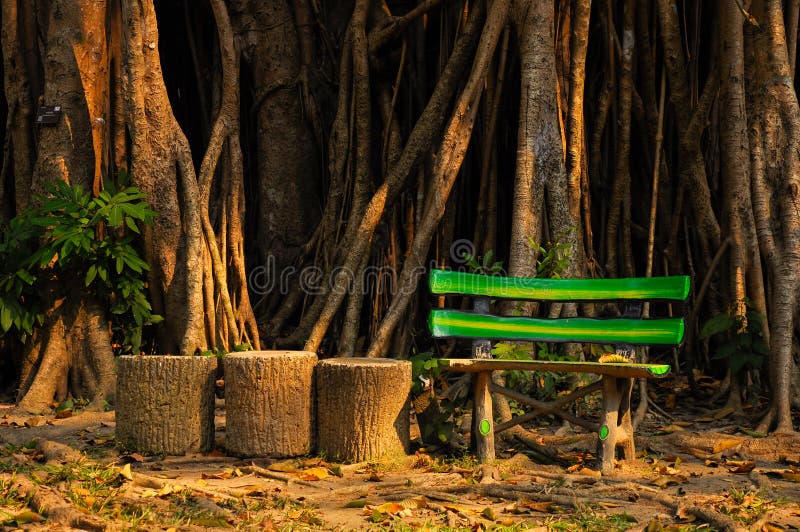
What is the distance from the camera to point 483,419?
13.8 feet

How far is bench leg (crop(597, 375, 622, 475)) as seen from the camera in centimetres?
404

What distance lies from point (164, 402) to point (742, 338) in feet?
10.5

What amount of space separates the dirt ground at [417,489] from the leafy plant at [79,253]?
3.50 ft

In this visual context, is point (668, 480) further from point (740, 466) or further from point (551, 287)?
point (551, 287)

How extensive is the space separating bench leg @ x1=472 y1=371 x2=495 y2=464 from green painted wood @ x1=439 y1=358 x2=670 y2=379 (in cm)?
6

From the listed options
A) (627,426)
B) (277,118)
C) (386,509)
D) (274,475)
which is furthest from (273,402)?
(277,118)

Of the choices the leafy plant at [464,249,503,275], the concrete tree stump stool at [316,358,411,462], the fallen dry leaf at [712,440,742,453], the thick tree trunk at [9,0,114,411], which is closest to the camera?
the concrete tree stump stool at [316,358,411,462]

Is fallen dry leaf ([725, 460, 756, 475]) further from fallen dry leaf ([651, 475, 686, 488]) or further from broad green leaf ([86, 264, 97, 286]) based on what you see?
broad green leaf ([86, 264, 97, 286])

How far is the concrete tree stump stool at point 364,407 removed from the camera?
4.14 meters

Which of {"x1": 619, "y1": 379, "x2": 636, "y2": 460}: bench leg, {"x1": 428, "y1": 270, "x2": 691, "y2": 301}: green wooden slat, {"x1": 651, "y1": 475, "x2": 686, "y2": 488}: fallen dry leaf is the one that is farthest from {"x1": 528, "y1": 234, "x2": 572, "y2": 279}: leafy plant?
{"x1": 651, "y1": 475, "x2": 686, "y2": 488}: fallen dry leaf

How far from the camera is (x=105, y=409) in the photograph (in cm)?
550

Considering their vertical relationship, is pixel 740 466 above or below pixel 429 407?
below

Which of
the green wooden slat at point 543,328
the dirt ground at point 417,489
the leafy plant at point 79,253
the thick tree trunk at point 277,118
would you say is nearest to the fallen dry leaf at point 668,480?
the dirt ground at point 417,489

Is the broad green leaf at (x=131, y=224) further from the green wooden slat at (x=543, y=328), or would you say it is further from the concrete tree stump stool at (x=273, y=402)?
the green wooden slat at (x=543, y=328)
